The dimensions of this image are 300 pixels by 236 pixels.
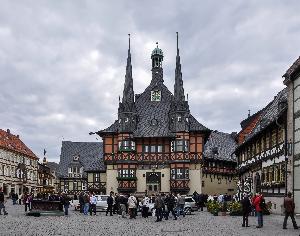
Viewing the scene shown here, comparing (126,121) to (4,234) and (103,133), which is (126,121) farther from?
(4,234)

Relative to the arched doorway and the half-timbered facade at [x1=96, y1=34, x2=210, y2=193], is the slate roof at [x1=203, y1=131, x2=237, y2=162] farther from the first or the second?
the arched doorway

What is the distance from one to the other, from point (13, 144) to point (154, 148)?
40.1 meters

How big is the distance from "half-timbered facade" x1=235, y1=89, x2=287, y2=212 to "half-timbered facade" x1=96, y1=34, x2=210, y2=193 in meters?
17.2

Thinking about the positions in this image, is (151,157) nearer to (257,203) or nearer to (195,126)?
(195,126)

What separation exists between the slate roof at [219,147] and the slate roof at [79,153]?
2082 cm

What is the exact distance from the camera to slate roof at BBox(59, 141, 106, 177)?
101438 millimetres

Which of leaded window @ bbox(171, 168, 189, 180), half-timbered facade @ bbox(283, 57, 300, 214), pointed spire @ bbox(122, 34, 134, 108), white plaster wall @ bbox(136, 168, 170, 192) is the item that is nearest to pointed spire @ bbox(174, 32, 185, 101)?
pointed spire @ bbox(122, 34, 134, 108)

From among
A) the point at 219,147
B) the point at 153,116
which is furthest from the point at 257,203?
the point at 219,147

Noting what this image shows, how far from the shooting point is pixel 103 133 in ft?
232

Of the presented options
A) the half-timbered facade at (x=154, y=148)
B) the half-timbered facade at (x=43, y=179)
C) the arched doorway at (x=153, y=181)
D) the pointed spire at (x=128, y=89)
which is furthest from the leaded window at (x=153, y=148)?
the half-timbered facade at (x=43, y=179)

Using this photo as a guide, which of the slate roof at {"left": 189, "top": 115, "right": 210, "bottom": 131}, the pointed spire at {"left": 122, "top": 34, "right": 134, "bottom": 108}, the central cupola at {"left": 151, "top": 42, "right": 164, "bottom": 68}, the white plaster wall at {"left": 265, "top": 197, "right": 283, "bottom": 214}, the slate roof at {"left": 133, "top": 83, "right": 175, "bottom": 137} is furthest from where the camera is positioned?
the central cupola at {"left": 151, "top": 42, "right": 164, "bottom": 68}

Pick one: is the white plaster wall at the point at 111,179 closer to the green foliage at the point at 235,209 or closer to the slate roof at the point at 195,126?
the slate roof at the point at 195,126

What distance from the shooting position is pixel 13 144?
101 meters

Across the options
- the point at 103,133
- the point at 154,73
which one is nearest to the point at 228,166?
the point at 154,73
